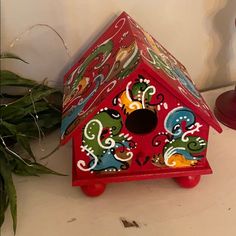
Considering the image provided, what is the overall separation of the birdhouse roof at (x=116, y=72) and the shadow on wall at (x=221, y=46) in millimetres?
138

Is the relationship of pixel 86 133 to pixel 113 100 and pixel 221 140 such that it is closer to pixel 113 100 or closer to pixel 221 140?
pixel 113 100

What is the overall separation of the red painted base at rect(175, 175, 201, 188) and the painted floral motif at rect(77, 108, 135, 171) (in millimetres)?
90

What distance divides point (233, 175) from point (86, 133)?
0.80 ft

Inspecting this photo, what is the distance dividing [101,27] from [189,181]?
0.93ft

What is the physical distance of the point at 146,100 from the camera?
0.53 m

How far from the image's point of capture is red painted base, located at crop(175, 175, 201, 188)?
1.98 ft

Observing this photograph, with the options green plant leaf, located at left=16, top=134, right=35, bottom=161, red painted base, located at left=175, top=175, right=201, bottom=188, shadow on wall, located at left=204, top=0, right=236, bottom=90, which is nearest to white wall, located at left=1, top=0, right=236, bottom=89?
shadow on wall, located at left=204, top=0, right=236, bottom=90

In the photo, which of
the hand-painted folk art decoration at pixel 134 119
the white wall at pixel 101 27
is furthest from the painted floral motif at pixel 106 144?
the white wall at pixel 101 27

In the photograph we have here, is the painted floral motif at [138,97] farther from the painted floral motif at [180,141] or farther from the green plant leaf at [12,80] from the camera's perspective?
the green plant leaf at [12,80]

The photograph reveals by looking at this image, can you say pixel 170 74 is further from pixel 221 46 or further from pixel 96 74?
pixel 221 46

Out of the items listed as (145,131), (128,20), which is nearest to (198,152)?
(145,131)

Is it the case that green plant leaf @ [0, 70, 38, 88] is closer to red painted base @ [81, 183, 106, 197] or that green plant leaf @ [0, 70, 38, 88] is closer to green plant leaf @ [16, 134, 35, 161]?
green plant leaf @ [16, 134, 35, 161]

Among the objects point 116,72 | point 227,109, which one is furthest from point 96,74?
point 227,109

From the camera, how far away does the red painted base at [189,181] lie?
1.98ft
